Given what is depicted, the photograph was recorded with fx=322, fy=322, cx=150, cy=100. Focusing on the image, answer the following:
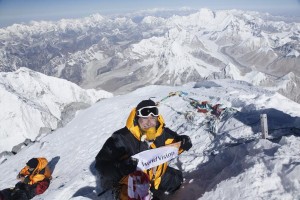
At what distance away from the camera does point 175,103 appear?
64.9 ft

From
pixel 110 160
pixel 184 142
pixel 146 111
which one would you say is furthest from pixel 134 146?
pixel 184 142

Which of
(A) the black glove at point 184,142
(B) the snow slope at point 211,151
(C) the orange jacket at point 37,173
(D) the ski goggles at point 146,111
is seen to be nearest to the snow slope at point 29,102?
(B) the snow slope at point 211,151

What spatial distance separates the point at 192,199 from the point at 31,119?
352 feet

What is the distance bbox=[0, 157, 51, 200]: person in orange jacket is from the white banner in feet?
19.3

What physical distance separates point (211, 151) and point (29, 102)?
11593 centimetres

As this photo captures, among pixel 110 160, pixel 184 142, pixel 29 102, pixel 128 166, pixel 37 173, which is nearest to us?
pixel 128 166

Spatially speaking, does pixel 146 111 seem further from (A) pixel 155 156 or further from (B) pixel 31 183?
(B) pixel 31 183

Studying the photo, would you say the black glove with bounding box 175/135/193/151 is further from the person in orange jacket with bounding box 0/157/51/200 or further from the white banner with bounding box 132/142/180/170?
the person in orange jacket with bounding box 0/157/51/200

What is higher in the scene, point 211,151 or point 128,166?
point 128,166

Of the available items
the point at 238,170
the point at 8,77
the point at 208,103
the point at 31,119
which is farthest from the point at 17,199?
the point at 8,77

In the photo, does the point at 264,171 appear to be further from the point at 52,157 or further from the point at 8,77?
the point at 8,77

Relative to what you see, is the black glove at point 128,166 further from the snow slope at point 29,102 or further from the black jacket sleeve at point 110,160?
the snow slope at point 29,102

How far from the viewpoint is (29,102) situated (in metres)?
117

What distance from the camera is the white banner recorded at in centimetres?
681
